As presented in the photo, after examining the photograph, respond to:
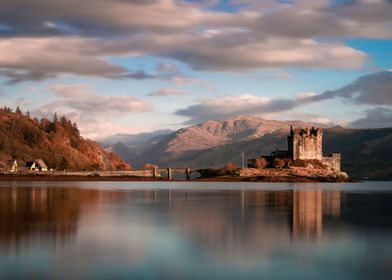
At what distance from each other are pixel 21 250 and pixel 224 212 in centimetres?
2436

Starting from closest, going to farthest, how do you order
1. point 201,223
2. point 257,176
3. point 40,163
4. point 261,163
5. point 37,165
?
point 201,223 → point 257,176 → point 37,165 → point 40,163 → point 261,163

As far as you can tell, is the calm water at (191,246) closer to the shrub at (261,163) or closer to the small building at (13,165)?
the small building at (13,165)

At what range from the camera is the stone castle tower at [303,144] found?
192625mm

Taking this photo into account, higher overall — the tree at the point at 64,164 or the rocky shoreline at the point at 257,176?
the tree at the point at 64,164

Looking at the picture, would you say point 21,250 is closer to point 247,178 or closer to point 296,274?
point 296,274

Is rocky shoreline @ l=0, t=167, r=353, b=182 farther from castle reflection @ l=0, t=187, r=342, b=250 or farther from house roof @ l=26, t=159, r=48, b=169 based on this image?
castle reflection @ l=0, t=187, r=342, b=250

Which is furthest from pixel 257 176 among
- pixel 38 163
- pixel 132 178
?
pixel 38 163

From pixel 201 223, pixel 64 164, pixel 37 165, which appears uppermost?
pixel 64 164

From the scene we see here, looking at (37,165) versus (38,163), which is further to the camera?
(38,163)

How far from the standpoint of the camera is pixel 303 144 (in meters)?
194

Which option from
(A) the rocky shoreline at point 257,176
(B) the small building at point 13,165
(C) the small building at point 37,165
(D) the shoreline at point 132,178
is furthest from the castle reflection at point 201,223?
(C) the small building at point 37,165

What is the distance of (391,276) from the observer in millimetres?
20922

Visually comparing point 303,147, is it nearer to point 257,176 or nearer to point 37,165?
point 257,176

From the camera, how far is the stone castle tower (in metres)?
193
